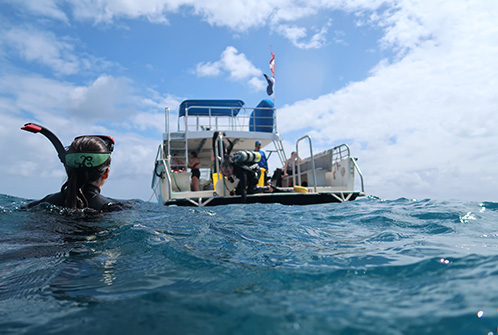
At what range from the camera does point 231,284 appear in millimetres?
1243

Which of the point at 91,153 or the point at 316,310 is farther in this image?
the point at 91,153

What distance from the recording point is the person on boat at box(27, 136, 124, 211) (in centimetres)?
234

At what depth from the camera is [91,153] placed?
2.35m

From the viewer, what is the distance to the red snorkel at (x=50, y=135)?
2.44 meters

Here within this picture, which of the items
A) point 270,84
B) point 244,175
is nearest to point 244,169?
point 244,175

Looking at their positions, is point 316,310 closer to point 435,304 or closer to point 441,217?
point 435,304

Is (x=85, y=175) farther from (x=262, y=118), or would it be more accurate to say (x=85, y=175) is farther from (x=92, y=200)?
(x=262, y=118)

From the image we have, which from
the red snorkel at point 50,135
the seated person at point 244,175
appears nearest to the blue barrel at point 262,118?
the seated person at point 244,175

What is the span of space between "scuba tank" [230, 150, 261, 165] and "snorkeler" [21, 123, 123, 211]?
4.25 meters

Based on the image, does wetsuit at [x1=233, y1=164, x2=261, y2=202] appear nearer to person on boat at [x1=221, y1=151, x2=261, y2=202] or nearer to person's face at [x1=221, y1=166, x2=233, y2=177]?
person on boat at [x1=221, y1=151, x2=261, y2=202]

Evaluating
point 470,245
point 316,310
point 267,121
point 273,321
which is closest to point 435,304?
point 316,310

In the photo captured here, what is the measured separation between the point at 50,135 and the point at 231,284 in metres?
2.16

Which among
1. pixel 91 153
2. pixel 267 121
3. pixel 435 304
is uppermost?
pixel 267 121

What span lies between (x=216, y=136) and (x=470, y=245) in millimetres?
6517
